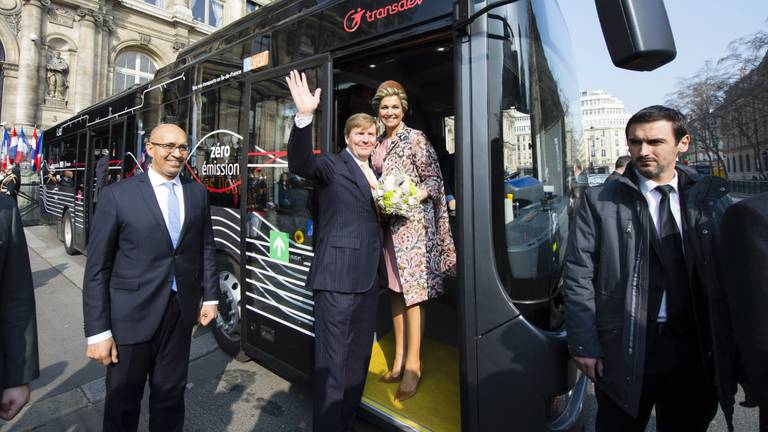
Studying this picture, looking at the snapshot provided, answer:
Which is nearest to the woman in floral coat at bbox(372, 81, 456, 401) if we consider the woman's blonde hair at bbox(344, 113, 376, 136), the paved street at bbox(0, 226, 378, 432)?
the woman's blonde hair at bbox(344, 113, 376, 136)

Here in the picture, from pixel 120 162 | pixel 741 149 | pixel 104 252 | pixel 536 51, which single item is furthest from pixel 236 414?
pixel 741 149

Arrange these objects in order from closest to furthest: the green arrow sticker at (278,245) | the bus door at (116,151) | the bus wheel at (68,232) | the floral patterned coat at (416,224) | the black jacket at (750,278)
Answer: the black jacket at (750,278) → the floral patterned coat at (416,224) → the green arrow sticker at (278,245) → the bus door at (116,151) → the bus wheel at (68,232)

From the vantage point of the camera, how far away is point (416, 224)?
A: 8.57 feet

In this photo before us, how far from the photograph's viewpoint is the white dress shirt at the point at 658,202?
1729mm

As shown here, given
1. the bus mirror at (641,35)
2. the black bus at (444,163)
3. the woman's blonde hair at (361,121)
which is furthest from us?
the woman's blonde hair at (361,121)

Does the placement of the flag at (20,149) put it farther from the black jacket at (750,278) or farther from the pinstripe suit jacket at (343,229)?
the black jacket at (750,278)

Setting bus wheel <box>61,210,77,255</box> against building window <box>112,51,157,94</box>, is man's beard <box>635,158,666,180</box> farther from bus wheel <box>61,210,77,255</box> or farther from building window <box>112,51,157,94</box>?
building window <box>112,51,157,94</box>

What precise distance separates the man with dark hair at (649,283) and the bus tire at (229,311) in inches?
118

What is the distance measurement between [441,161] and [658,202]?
252 centimetres

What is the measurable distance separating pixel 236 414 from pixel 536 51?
332 centimetres

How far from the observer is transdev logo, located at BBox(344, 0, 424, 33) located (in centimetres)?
223

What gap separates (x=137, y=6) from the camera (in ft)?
73.1

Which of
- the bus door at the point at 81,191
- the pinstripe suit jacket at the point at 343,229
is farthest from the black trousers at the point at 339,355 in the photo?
the bus door at the point at 81,191

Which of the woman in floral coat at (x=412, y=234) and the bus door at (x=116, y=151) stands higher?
the bus door at (x=116, y=151)
